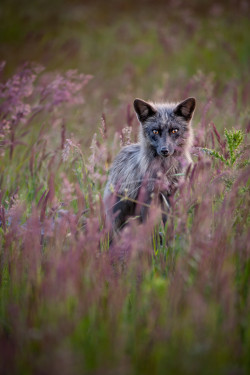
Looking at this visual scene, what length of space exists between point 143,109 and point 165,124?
14.9 inches

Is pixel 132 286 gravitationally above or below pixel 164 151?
below

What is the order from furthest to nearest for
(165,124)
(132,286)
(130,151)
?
1. (130,151)
2. (165,124)
3. (132,286)

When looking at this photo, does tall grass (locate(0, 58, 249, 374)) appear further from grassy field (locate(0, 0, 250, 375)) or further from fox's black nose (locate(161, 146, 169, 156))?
fox's black nose (locate(161, 146, 169, 156))

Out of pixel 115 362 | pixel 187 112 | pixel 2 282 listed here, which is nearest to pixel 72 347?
pixel 115 362

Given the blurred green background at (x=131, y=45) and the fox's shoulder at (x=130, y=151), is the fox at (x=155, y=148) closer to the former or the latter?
the fox's shoulder at (x=130, y=151)

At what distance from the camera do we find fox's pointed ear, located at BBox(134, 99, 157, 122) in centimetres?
428

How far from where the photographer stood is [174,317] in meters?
1.93

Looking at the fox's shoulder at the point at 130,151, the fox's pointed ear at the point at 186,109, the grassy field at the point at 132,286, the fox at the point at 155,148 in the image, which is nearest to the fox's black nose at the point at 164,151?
the fox at the point at 155,148

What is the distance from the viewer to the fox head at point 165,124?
4.16 metres

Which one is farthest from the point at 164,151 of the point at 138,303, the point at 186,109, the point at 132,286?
the point at 138,303

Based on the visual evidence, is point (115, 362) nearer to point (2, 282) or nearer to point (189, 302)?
point (189, 302)

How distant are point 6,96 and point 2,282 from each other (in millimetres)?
2349

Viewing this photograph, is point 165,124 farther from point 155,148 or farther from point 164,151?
point 164,151

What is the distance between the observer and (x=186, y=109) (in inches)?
167
